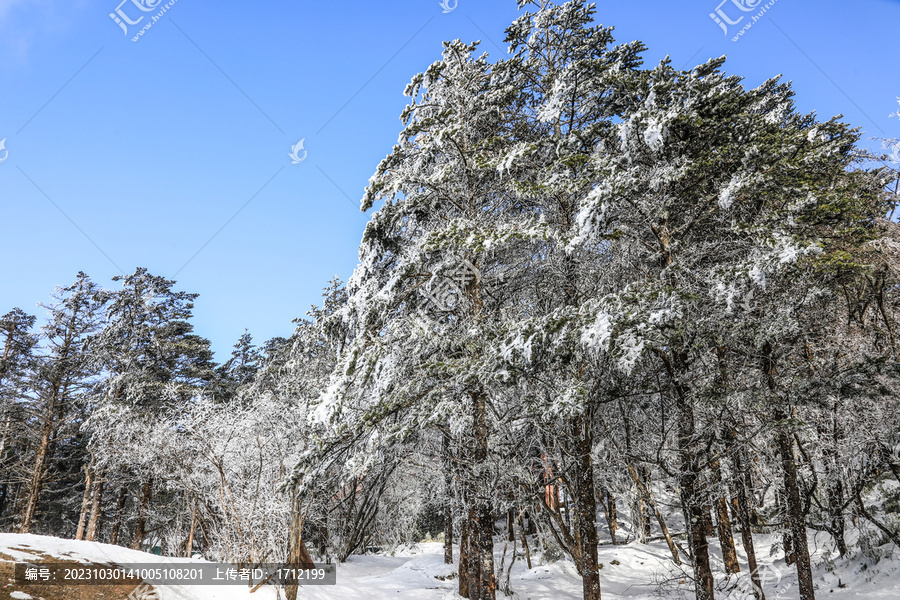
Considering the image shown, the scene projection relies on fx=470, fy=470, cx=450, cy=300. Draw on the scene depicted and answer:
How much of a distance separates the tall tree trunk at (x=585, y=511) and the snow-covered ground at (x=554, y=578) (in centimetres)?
135

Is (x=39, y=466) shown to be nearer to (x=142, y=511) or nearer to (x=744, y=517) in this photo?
(x=142, y=511)

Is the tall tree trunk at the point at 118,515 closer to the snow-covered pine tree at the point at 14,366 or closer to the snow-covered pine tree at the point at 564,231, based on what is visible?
the snow-covered pine tree at the point at 14,366

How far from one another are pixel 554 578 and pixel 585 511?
6890 millimetres

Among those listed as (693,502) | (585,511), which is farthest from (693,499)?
(585,511)

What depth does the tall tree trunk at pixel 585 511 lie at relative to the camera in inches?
322

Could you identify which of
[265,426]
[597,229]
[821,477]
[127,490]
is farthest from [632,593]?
[127,490]

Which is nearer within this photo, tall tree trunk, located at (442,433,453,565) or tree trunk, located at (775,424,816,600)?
tree trunk, located at (775,424,816,600)

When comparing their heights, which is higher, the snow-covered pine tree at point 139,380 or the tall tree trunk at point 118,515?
the snow-covered pine tree at point 139,380

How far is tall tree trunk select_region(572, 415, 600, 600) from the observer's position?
8.17m

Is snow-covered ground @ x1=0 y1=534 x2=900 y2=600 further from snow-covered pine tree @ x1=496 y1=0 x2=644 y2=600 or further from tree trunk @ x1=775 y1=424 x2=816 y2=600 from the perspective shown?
snow-covered pine tree @ x1=496 y1=0 x2=644 y2=600

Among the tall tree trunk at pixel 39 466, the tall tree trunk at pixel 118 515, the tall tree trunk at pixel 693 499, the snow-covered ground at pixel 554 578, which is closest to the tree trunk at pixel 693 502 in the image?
the tall tree trunk at pixel 693 499

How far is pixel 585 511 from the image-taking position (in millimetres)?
8477

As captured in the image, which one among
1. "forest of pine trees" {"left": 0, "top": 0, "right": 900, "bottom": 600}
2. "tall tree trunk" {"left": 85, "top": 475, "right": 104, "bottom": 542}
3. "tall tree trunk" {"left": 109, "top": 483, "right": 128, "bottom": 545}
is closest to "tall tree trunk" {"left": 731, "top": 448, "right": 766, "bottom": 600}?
"forest of pine trees" {"left": 0, "top": 0, "right": 900, "bottom": 600}

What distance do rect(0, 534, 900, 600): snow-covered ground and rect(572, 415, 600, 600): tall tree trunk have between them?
4.44ft
